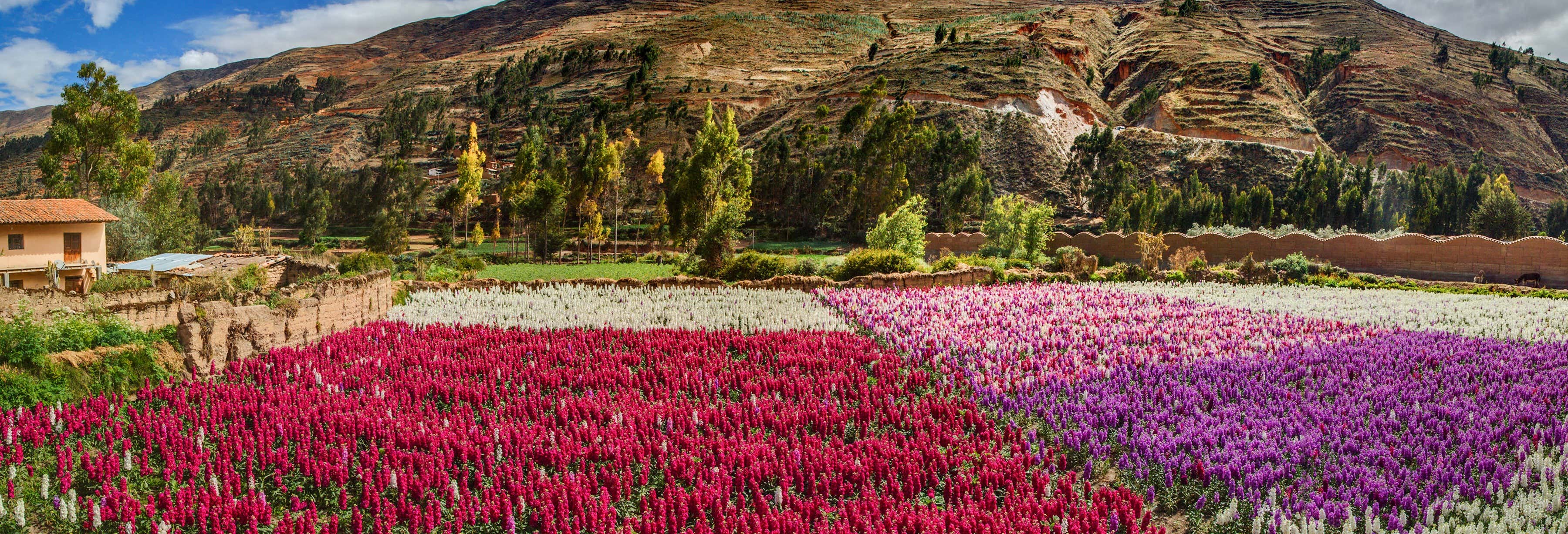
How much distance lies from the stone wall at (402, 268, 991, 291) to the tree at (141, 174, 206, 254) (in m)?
28.4

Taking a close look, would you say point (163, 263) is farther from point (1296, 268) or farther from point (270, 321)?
point (1296, 268)

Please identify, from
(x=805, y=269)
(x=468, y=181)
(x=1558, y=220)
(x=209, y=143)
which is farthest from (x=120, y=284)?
(x=209, y=143)

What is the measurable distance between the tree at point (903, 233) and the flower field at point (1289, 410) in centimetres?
1497

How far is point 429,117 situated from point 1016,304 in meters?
101

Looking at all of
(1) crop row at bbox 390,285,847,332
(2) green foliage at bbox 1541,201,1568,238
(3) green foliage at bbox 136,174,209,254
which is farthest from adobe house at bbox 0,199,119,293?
(2) green foliage at bbox 1541,201,1568,238

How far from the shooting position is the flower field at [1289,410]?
20.1ft

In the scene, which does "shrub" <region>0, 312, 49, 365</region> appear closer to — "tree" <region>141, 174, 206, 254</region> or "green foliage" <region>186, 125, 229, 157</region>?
"tree" <region>141, 174, 206, 254</region>

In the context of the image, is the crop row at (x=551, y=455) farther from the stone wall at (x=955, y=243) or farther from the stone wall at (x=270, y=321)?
the stone wall at (x=955, y=243)

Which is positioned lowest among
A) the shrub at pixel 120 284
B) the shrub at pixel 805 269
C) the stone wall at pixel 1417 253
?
the shrub at pixel 120 284

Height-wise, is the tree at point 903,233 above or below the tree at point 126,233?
above

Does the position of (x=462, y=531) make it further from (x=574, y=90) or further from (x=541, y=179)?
(x=574, y=90)

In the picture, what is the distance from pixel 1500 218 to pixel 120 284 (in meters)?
65.1

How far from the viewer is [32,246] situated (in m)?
26.8

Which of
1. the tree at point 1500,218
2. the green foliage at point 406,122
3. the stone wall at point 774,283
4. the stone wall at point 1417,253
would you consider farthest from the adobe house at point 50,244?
the tree at point 1500,218
